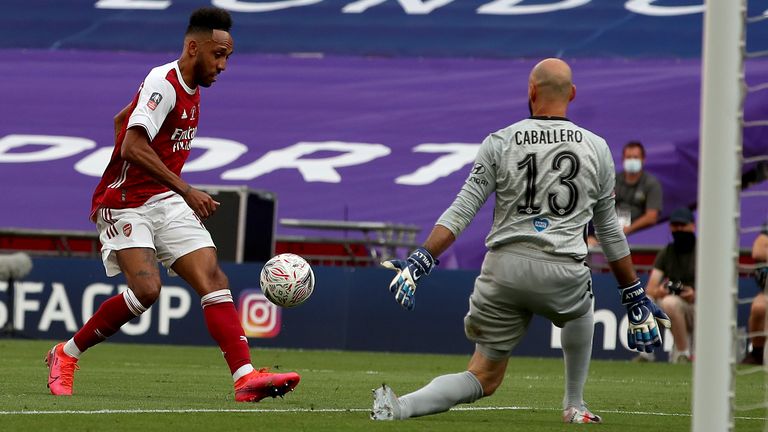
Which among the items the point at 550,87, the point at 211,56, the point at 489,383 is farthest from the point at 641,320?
the point at 211,56

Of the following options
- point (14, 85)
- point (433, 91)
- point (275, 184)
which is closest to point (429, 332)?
point (275, 184)

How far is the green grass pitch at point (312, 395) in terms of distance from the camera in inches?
272

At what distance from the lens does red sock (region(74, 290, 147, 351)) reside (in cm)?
861

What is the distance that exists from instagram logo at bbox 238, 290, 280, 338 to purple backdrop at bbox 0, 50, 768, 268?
224 cm

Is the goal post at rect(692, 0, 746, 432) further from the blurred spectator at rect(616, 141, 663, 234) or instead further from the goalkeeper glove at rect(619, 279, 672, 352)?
the blurred spectator at rect(616, 141, 663, 234)

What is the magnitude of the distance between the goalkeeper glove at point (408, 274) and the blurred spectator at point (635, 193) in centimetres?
955

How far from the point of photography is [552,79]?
22.7 ft

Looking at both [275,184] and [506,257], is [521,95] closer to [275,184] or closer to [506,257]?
[275,184]

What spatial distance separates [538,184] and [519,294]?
0.49 m

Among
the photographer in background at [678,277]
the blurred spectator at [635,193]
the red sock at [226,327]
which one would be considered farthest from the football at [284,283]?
the blurred spectator at [635,193]

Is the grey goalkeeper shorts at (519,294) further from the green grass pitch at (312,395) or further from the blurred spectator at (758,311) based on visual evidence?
the blurred spectator at (758,311)

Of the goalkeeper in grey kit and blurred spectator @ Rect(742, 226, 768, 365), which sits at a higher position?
the goalkeeper in grey kit

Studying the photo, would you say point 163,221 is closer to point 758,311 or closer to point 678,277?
point 758,311

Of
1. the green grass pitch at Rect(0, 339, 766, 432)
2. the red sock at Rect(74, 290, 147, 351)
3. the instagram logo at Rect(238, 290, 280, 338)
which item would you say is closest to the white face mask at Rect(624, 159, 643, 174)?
the green grass pitch at Rect(0, 339, 766, 432)
